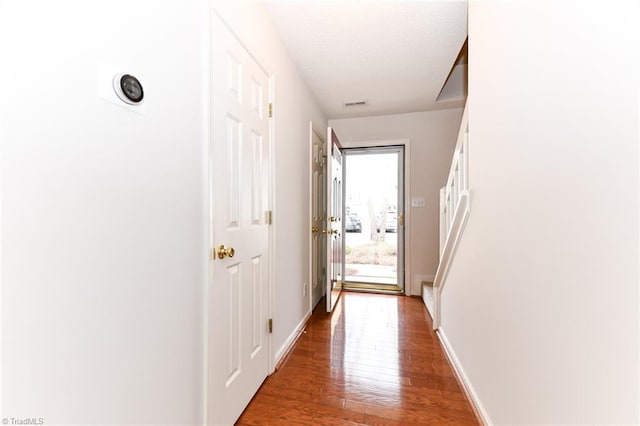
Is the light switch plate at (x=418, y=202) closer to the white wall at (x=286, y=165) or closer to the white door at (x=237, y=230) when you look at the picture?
the white wall at (x=286, y=165)

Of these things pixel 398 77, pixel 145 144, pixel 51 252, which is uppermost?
pixel 398 77

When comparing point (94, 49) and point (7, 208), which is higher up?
point (94, 49)

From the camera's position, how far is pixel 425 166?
3.60m

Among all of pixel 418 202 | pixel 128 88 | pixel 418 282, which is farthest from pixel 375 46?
pixel 418 282

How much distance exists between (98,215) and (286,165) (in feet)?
4.85

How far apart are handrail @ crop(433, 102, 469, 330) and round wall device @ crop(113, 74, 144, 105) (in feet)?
5.72

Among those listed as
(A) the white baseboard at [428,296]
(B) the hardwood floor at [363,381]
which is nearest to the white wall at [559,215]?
(B) the hardwood floor at [363,381]

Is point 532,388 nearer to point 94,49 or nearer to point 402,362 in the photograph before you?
point 402,362

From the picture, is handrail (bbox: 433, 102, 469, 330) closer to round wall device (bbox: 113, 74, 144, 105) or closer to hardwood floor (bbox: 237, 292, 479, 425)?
hardwood floor (bbox: 237, 292, 479, 425)

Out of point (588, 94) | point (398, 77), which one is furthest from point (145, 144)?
point (398, 77)

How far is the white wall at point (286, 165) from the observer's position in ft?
5.39

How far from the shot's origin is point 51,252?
25.1 inches

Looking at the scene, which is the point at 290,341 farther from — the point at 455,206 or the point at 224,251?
the point at 455,206

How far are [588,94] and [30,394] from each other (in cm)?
155
